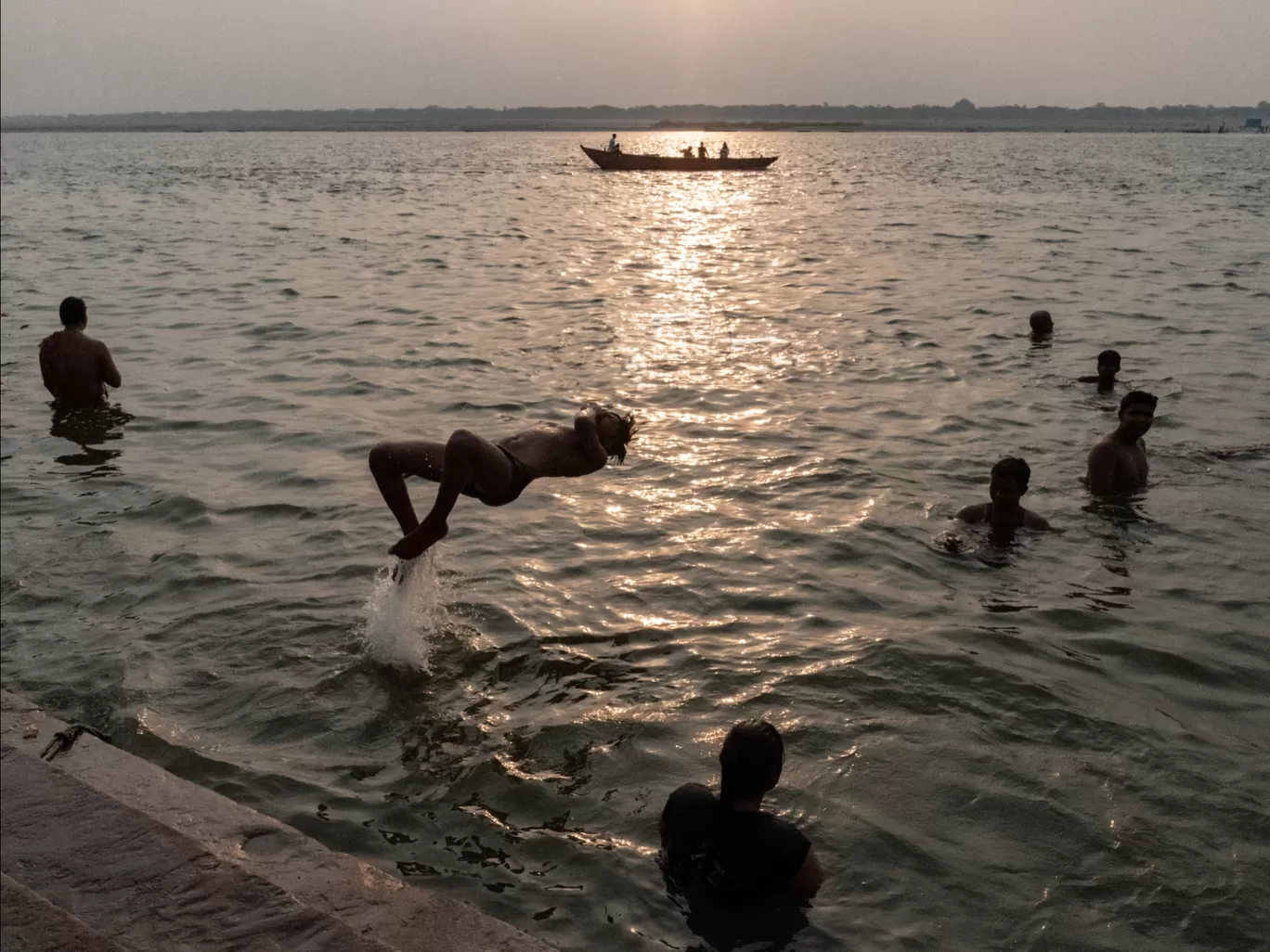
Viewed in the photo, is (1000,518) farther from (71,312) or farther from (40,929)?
(71,312)

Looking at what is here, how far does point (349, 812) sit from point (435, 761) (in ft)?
1.90

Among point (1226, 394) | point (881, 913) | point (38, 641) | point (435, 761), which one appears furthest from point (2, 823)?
point (1226, 394)

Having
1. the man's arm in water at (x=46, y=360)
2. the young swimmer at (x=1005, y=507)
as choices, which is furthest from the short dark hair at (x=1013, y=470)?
the man's arm in water at (x=46, y=360)

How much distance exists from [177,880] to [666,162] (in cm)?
6520

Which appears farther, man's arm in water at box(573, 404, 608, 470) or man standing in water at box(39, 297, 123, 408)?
man standing in water at box(39, 297, 123, 408)

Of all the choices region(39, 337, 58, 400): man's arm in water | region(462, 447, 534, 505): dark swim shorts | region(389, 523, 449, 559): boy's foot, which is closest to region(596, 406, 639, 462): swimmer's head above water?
region(462, 447, 534, 505): dark swim shorts

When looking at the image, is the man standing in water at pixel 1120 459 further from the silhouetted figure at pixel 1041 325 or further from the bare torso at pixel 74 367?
the bare torso at pixel 74 367

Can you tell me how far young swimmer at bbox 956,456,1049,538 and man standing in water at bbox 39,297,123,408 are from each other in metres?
9.48

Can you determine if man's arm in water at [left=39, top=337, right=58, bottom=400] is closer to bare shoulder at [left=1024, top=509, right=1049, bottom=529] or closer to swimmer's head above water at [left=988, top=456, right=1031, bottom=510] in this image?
swimmer's head above water at [left=988, top=456, right=1031, bottom=510]

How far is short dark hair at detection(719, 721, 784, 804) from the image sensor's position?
4.45 m

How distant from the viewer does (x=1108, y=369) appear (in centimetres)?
1383

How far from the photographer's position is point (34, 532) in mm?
9602

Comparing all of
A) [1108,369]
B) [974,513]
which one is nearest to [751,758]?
[974,513]

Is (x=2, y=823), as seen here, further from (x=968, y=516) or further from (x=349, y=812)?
(x=968, y=516)
